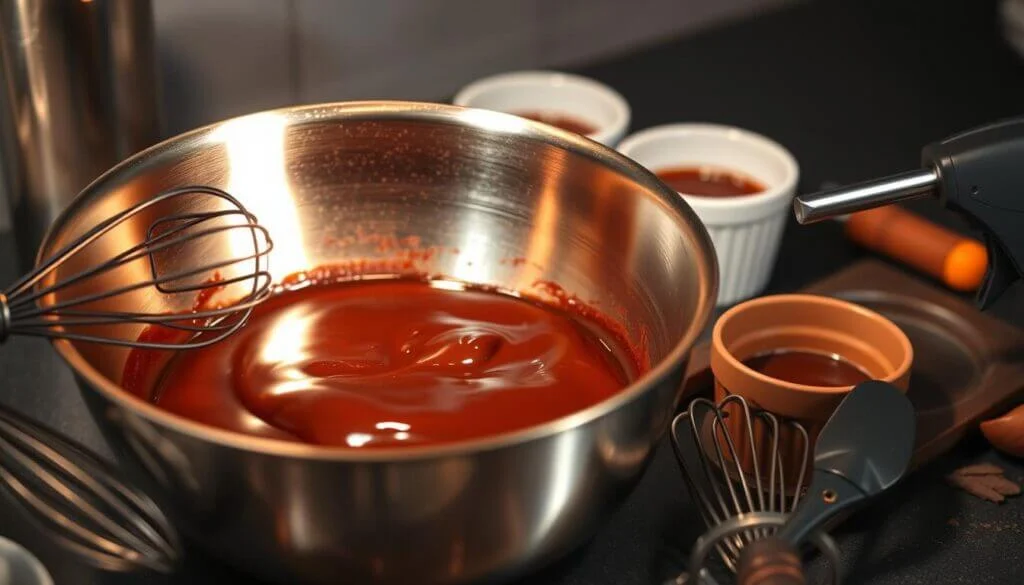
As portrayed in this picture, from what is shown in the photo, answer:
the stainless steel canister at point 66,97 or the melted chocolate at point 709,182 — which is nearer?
the stainless steel canister at point 66,97

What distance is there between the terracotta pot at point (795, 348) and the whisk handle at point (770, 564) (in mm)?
154

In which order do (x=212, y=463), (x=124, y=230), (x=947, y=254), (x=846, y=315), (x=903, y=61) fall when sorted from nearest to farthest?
(x=212, y=463)
(x=124, y=230)
(x=846, y=315)
(x=947, y=254)
(x=903, y=61)

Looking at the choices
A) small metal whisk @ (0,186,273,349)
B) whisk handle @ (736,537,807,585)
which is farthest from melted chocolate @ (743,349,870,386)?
small metal whisk @ (0,186,273,349)

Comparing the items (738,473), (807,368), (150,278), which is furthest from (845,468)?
(150,278)

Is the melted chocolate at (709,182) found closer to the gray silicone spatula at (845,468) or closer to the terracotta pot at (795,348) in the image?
the terracotta pot at (795,348)

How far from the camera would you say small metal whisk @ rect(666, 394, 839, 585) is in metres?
0.67

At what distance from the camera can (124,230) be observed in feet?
2.51

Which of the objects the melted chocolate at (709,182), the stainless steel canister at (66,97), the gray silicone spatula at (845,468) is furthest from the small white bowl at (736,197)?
the stainless steel canister at (66,97)

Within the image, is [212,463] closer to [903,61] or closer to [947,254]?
[947,254]

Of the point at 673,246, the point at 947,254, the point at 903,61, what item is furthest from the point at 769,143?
the point at 903,61

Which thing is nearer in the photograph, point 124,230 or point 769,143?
point 124,230

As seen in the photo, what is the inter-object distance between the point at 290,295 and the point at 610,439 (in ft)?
1.07

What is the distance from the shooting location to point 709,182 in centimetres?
110

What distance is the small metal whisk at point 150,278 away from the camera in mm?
660
